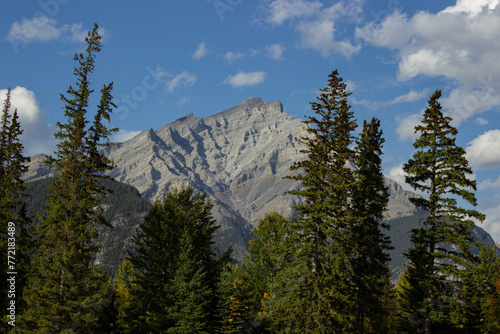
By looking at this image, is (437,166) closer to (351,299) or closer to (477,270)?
(477,270)

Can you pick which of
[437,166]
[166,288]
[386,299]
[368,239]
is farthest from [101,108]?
[386,299]

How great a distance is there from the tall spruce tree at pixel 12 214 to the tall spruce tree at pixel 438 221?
87.9 feet

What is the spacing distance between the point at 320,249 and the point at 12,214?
75.2 feet

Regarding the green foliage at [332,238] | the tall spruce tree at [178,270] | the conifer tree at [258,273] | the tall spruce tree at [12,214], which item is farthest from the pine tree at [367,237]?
the tall spruce tree at [12,214]

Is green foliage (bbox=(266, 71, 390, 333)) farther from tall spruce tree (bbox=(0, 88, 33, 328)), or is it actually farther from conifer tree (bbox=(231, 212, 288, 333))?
tall spruce tree (bbox=(0, 88, 33, 328))

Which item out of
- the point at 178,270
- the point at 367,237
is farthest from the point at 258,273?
the point at 367,237

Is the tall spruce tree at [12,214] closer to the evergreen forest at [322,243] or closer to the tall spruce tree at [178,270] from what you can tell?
the evergreen forest at [322,243]

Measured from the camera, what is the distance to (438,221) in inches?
987

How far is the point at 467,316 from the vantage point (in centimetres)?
2367

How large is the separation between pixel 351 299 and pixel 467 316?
665cm

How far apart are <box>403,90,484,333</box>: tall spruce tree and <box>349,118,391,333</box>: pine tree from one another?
2.44 m

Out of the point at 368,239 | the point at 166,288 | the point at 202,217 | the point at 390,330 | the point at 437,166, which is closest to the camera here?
the point at 437,166

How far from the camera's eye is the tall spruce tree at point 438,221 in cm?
2366

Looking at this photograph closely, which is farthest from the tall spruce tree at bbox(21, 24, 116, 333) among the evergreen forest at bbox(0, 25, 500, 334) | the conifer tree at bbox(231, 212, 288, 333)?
the conifer tree at bbox(231, 212, 288, 333)
